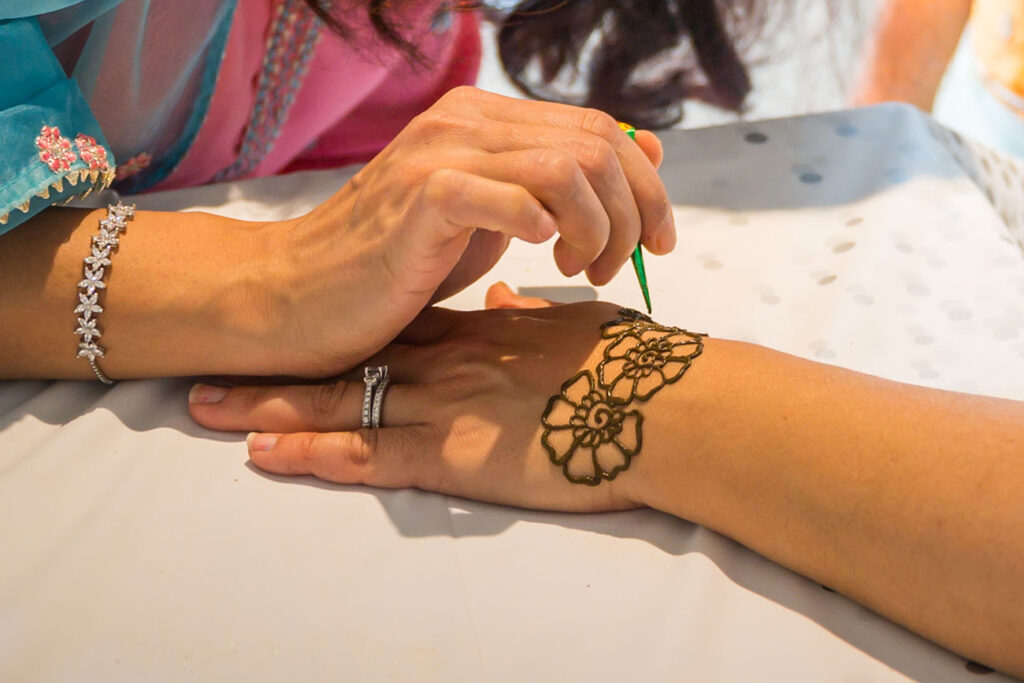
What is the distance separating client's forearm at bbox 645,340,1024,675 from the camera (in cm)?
56

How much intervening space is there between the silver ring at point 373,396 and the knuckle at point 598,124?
244 millimetres

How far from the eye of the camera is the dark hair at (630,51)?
1244 mm

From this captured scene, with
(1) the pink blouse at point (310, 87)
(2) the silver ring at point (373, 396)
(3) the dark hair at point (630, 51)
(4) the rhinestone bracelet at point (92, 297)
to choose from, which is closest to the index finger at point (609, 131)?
(2) the silver ring at point (373, 396)

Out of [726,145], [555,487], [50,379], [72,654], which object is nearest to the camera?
[72,654]

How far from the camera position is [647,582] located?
Answer: 631 mm

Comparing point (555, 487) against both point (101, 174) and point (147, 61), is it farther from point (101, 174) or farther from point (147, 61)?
point (147, 61)

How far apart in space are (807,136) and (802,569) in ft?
2.32

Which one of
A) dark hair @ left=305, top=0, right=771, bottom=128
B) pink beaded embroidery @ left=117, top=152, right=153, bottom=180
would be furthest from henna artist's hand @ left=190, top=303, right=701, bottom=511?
dark hair @ left=305, top=0, right=771, bottom=128

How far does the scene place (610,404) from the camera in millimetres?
698

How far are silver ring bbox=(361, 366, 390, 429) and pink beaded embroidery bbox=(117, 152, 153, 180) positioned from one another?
465mm

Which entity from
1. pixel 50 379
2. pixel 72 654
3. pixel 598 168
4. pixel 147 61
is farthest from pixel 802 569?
pixel 147 61

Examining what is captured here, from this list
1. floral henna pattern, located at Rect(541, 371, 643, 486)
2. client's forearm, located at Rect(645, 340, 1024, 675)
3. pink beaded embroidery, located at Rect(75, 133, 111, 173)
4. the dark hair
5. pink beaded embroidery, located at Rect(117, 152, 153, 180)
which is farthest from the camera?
the dark hair

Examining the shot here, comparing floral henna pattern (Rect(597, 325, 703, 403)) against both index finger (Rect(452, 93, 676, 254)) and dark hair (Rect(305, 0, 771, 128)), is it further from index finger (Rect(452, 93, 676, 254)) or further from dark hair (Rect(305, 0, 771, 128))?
dark hair (Rect(305, 0, 771, 128))

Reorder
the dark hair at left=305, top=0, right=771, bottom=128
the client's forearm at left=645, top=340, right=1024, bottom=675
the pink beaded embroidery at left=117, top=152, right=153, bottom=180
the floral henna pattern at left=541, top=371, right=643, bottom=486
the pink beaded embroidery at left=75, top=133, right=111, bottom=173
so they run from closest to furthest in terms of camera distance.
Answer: the client's forearm at left=645, top=340, right=1024, bottom=675
the floral henna pattern at left=541, top=371, right=643, bottom=486
the pink beaded embroidery at left=75, top=133, right=111, bottom=173
the pink beaded embroidery at left=117, top=152, right=153, bottom=180
the dark hair at left=305, top=0, right=771, bottom=128
